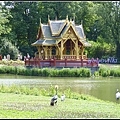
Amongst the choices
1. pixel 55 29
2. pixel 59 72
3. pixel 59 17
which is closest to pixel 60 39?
pixel 55 29

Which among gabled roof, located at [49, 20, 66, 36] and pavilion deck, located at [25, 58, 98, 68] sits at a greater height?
gabled roof, located at [49, 20, 66, 36]

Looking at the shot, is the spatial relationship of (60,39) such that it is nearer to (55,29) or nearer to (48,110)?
(55,29)

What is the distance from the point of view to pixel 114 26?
60969 mm

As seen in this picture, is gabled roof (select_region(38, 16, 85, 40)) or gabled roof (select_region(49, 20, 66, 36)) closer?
gabled roof (select_region(38, 16, 85, 40))

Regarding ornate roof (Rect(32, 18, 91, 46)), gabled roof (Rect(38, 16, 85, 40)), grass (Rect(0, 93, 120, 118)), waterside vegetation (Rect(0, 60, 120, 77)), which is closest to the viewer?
grass (Rect(0, 93, 120, 118))

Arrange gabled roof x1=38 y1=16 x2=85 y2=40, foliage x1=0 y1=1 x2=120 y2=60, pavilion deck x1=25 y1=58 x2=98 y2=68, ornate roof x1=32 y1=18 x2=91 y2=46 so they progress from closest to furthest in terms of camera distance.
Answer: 1. pavilion deck x1=25 y1=58 x2=98 y2=68
2. ornate roof x1=32 y1=18 x2=91 y2=46
3. gabled roof x1=38 y1=16 x2=85 y2=40
4. foliage x1=0 y1=1 x2=120 y2=60

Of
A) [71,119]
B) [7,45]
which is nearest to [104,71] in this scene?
[7,45]

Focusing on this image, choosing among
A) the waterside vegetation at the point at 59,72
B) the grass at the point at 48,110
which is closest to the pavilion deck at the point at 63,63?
the waterside vegetation at the point at 59,72

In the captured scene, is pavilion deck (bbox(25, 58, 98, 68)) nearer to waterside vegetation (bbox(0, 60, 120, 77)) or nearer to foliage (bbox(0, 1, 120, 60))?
waterside vegetation (bbox(0, 60, 120, 77))

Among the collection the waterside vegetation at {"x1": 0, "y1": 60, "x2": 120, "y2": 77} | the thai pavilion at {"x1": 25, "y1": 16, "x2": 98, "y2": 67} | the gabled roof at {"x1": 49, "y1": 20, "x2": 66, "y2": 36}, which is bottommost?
the waterside vegetation at {"x1": 0, "y1": 60, "x2": 120, "y2": 77}

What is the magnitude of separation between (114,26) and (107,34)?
1.72m

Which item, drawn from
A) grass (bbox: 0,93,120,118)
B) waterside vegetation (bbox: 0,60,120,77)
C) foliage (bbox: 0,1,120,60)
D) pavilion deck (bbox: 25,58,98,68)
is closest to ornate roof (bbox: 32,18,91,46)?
pavilion deck (bbox: 25,58,98,68)

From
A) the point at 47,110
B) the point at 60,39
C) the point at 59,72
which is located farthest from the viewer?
the point at 60,39

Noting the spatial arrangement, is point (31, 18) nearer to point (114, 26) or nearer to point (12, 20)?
point (12, 20)
